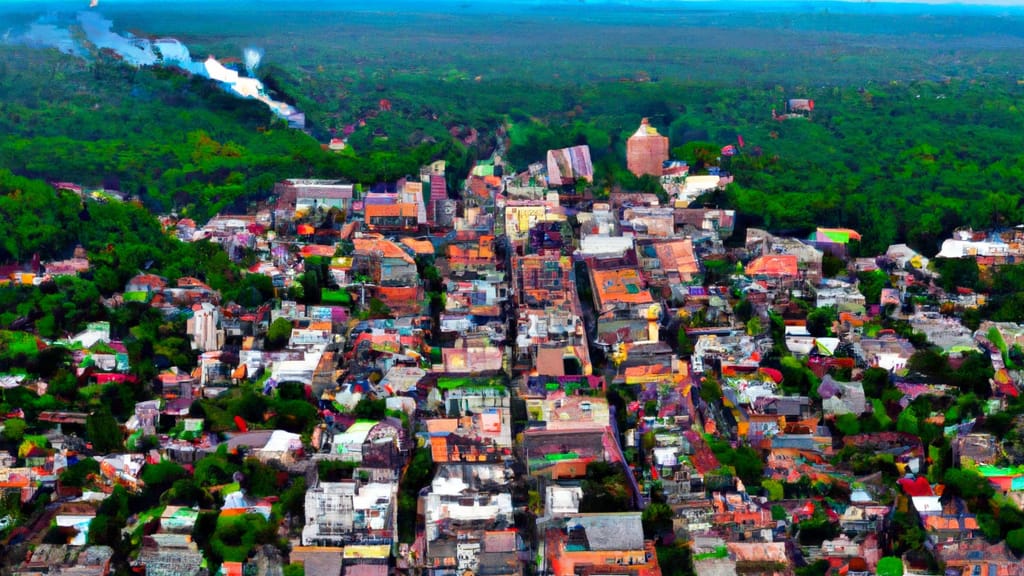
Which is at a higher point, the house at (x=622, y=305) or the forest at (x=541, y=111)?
the house at (x=622, y=305)

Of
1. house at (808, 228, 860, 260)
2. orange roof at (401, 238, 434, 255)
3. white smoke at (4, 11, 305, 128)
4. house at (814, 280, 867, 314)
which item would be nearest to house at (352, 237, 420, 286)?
orange roof at (401, 238, 434, 255)

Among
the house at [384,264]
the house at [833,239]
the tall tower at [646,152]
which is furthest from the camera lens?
the tall tower at [646,152]

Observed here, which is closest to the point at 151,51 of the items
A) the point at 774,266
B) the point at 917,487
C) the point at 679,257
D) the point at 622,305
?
the point at 679,257

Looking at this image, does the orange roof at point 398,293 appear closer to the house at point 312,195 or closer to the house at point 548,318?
the house at point 548,318

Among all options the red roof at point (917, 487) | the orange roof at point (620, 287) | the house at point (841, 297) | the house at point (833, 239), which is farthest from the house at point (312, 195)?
the red roof at point (917, 487)

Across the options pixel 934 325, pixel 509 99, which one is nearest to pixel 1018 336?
pixel 934 325

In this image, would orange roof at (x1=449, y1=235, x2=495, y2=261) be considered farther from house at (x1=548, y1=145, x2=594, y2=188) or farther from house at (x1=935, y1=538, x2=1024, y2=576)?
house at (x1=935, y1=538, x2=1024, y2=576)

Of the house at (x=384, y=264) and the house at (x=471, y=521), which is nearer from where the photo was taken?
the house at (x=471, y=521)
